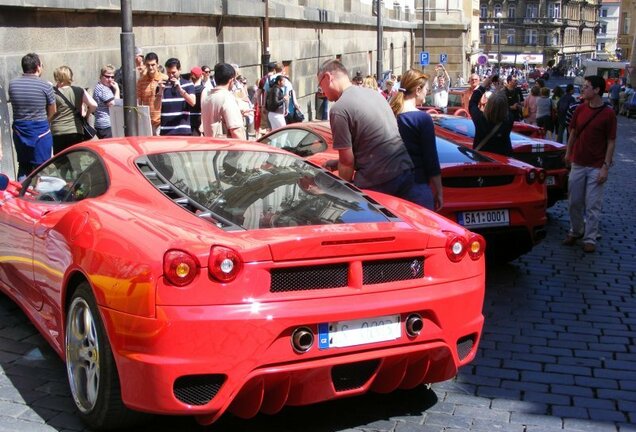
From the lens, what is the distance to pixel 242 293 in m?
3.64

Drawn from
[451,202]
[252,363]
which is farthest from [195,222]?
[451,202]

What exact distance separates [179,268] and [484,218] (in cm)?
441

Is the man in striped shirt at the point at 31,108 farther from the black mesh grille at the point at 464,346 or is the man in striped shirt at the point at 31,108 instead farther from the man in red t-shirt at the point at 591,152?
the black mesh grille at the point at 464,346

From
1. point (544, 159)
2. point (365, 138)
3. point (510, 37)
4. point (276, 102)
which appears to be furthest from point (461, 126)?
point (510, 37)

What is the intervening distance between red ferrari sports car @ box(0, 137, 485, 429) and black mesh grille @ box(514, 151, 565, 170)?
604 cm

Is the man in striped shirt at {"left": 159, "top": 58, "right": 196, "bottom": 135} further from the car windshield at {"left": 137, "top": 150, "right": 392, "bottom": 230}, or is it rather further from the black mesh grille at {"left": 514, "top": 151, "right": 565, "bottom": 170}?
the car windshield at {"left": 137, "top": 150, "right": 392, "bottom": 230}

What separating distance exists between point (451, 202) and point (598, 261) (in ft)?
6.37

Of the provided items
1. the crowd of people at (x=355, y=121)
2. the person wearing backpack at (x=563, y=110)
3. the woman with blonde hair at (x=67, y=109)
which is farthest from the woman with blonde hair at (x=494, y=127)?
the person wearing backpack at (x=563, y=110)

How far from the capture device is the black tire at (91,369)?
384cm

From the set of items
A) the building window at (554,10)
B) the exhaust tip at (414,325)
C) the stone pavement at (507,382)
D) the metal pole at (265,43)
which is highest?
the building window at (554,10)

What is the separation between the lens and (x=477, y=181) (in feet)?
25.1

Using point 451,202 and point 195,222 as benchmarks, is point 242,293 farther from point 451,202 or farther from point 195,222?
point 451,202

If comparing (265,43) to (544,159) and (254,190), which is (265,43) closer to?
(544,159)

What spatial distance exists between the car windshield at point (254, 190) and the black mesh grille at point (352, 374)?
0.67 metres
